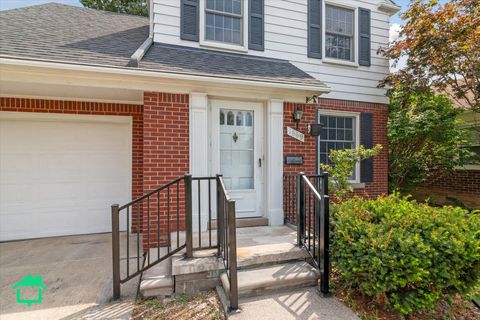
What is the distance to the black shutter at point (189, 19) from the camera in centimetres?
443

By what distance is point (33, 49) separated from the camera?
3.44 m

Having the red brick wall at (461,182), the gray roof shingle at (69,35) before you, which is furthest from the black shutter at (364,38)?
the gray roof shingle at (69,35)

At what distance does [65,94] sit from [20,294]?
3103 millimetres

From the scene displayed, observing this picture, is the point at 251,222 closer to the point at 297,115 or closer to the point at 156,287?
the point at 156,287

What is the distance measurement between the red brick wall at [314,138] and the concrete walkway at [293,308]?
2.18m

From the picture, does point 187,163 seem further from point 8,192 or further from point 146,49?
point 8,192

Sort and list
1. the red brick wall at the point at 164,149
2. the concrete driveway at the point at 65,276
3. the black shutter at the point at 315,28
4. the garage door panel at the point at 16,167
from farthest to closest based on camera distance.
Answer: the black shutter at the point at 315,28 → the garage door panel at the point at 16,167 → the red brick wall at the point at 164,149 → the concrete driveway at the point at 65,276

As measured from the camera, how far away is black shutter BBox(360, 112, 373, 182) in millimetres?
5734

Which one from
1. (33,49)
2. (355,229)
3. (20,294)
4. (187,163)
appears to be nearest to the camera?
(355,229)

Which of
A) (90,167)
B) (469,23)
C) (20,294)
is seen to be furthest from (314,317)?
(469,23)

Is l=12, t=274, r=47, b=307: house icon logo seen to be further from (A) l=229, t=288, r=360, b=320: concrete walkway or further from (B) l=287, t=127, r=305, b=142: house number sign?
(B) l=287, t=127, r=305, b=142: house number sign

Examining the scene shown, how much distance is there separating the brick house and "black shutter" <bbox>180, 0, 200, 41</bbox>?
18 millimetres

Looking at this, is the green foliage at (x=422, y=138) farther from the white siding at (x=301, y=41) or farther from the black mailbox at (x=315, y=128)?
the black mailbox at (x=315, y=128)

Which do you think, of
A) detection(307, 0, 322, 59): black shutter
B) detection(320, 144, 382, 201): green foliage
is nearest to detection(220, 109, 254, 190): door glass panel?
detection(320, 144, 382, 201): green foliage
